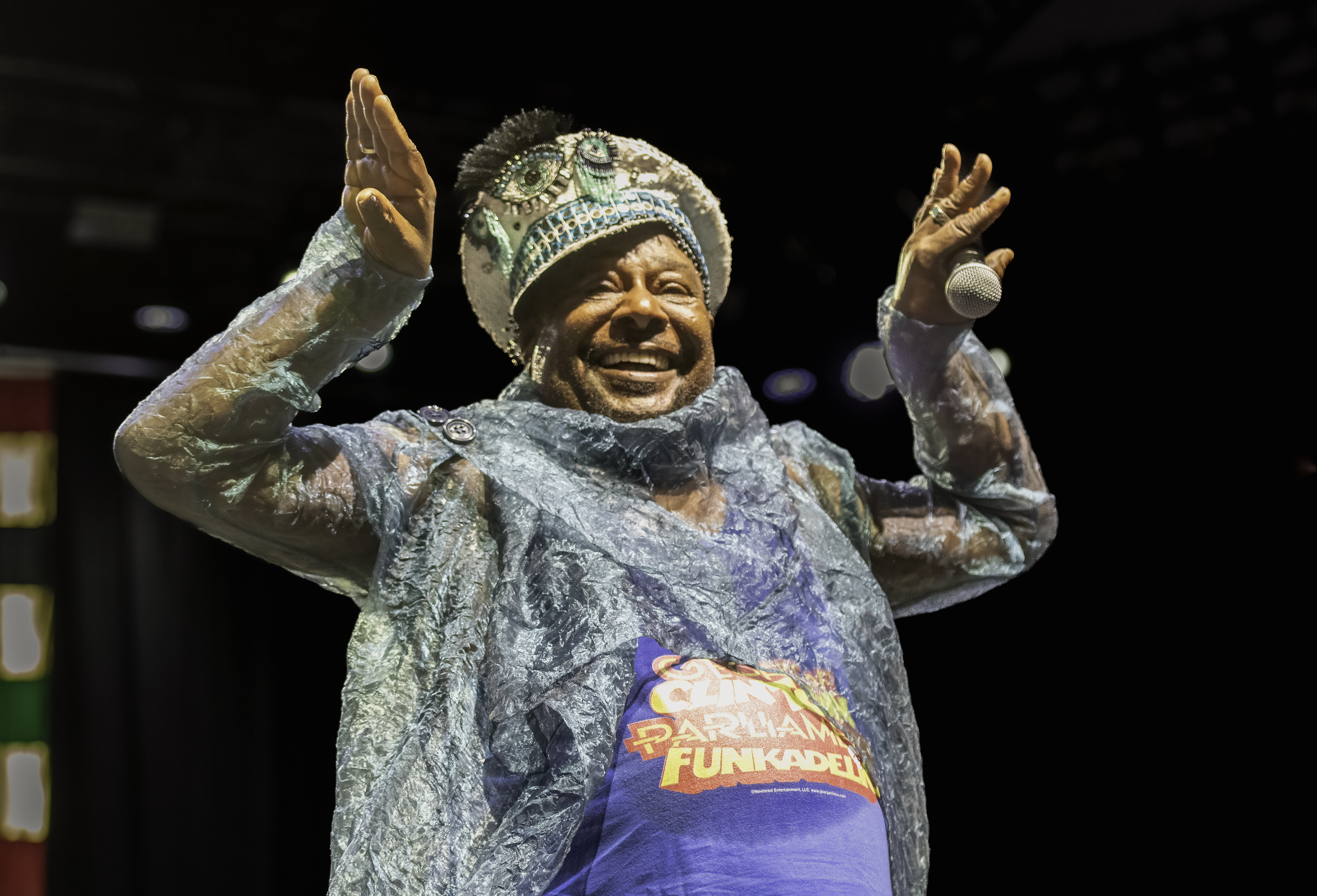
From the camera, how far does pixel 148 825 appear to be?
13.4 feet

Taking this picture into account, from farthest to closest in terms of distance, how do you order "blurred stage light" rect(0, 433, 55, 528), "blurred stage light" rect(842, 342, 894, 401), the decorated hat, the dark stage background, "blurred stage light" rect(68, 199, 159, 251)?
"blurred stage light" rect(0, 433, 55, 528) → "blurred stage light" rect(842, 342, 894, 401) → "blurred stage light" rect(68, 199, 159, 251) → the dark stage background → the decorated hat

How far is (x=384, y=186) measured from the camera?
131cm

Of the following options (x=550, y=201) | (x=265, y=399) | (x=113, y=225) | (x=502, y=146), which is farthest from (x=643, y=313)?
(x=113, y=225)

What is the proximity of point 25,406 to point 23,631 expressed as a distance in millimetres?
751

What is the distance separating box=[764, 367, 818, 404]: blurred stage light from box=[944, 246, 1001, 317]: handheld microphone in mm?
2586

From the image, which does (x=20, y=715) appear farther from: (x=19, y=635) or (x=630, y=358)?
(x=630, y=358)

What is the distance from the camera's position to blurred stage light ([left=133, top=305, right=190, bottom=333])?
3783 mm

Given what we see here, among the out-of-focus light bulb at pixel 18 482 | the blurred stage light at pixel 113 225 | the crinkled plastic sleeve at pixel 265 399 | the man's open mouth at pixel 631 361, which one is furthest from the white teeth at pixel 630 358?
Result: the out-of-focus light bulb at pixel 18 482

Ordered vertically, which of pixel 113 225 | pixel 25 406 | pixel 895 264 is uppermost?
pixel 113 225

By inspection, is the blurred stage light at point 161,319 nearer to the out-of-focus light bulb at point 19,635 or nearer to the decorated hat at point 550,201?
the out-of-focus light bulb at point 19,635

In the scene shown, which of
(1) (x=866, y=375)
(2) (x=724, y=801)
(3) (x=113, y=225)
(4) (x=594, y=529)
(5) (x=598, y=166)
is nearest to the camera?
(2) (x=724, y=801)

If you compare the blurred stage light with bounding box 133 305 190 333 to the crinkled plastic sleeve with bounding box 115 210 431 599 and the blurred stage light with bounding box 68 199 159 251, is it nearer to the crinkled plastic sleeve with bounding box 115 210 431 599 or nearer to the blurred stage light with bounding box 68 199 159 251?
the blurred stage light with bounding box 68 199 159 251

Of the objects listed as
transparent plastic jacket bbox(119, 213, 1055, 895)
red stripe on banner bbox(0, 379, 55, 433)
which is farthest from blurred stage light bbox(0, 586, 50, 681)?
transparent plastic jacket bbox(119, 213, 1055, 895)

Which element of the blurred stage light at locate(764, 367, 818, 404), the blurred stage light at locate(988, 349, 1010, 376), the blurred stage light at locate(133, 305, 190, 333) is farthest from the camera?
the blurred stage light at locate(764, 367, 818, 404)
